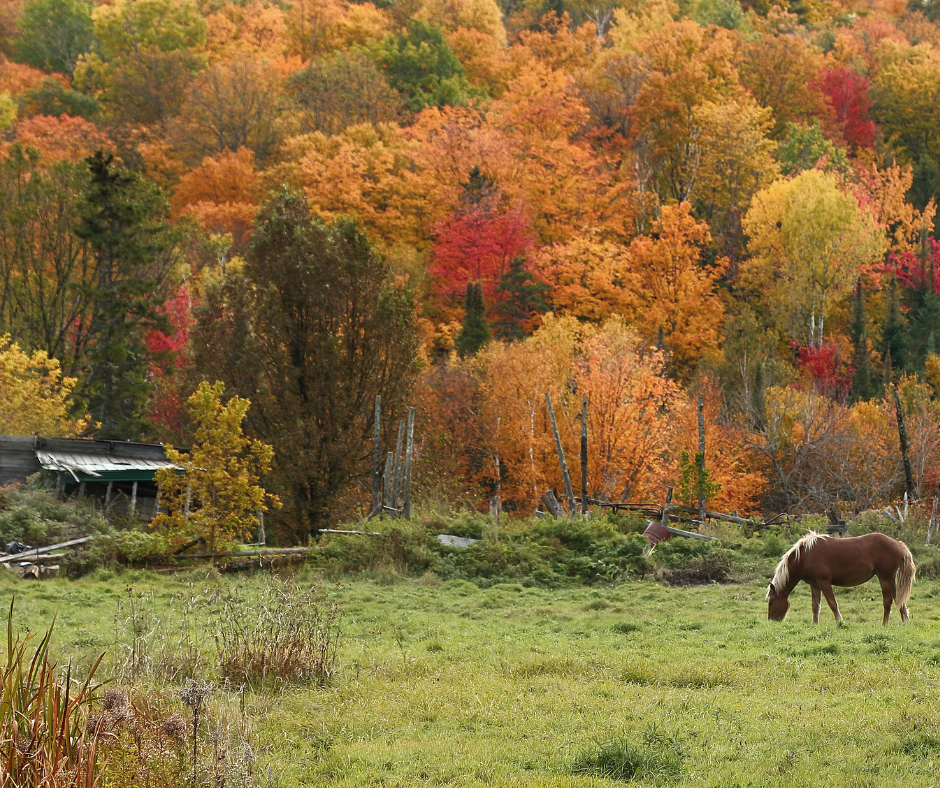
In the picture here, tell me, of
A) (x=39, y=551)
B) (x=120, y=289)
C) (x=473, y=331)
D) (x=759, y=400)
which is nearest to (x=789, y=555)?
(x=39, y=551)

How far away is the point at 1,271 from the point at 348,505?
64.8ft

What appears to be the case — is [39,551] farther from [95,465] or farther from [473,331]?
[473,331]

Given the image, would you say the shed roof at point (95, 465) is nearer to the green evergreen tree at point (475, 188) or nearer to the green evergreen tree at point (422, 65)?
the green evergreen tree at point (475, 188)

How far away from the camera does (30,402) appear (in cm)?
3272

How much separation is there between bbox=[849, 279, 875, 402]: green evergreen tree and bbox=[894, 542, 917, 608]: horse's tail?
104 feet

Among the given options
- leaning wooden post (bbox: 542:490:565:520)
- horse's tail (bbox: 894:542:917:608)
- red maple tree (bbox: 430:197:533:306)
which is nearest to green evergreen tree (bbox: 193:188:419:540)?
leaning wooden post (bbox: 542:490:565:520)

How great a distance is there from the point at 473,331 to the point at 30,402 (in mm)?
18076

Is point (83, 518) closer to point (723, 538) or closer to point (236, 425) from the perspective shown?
point (236, 425)

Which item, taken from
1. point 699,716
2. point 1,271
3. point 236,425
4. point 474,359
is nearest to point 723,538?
point 236,425

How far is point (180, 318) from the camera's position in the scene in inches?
1804

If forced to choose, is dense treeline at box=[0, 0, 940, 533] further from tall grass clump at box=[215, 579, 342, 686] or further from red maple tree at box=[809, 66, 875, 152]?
tall grass clump at box=[215, 579, 342, 686]

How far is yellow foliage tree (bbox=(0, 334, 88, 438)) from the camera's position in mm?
32438

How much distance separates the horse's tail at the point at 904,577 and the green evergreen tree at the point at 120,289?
92.1ft

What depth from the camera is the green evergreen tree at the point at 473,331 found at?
43625 mm
